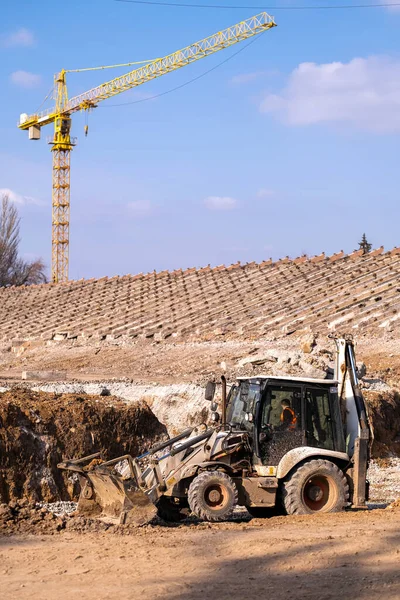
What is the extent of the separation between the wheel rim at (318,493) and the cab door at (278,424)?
46 centimetres

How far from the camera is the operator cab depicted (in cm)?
1026

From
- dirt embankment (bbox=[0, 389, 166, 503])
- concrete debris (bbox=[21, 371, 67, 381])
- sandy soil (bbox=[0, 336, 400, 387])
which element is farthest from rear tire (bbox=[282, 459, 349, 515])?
concrete debris (bbox=[21, 371, 67, 381])

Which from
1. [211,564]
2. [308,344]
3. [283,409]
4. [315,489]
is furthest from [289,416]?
[308,344]

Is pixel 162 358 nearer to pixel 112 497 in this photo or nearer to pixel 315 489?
pixel 315 489

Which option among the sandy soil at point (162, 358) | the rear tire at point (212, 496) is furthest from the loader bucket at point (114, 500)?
the sandy soil at point (162, 358)

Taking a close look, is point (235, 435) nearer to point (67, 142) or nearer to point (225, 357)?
point (225, 357)

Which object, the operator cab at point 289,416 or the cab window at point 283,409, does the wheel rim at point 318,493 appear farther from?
the cab window at point 283,409

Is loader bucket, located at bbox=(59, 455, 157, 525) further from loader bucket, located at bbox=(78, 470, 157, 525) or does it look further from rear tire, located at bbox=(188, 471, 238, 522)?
rear tire, located at bbox=(188, 471, 238, 522)

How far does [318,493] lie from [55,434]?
4491 mm

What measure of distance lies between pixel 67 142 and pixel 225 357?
51.8 metres

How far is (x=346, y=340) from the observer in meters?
10.8

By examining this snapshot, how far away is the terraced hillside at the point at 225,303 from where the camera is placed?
25.7m

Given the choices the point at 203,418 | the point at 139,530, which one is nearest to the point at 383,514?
the point at 139,530

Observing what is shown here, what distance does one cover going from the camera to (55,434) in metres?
13.2
